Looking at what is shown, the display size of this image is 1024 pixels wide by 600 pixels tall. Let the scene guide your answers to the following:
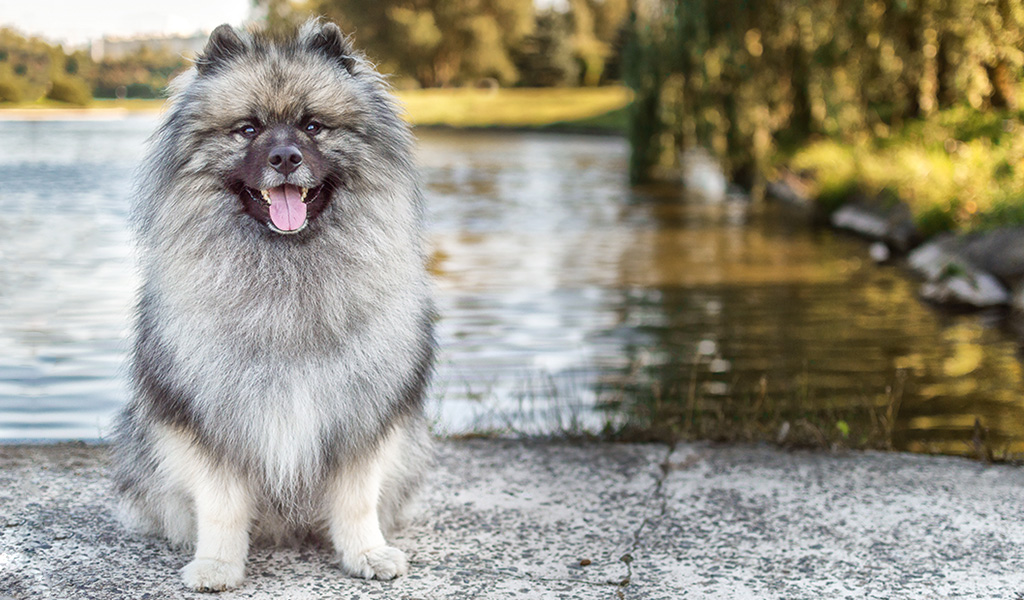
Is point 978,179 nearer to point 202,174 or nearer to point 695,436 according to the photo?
point 695,436

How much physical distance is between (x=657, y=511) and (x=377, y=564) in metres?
1.11

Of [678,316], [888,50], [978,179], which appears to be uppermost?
[888,50]

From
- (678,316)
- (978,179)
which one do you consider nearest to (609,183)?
(978,179)

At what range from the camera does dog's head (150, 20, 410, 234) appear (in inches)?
108

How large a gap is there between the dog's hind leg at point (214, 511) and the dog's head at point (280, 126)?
0.74 m

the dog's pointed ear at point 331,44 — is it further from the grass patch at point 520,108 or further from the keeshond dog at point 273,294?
the grass patch at point 520,108

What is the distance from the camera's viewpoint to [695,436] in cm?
438

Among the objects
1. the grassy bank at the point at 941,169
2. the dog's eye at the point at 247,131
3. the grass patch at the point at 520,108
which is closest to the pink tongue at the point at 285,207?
the dog's eye at the point at 247,131

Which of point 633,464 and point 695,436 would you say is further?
point 695,436

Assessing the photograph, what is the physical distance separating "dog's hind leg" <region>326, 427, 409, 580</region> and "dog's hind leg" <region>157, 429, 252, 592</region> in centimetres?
28

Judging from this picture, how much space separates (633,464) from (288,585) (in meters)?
1.66

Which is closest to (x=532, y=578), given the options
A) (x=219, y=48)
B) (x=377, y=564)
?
(x=377, y=564)

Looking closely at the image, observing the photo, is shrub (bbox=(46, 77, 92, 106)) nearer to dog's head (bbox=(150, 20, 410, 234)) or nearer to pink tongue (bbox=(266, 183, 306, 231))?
dog's head (bbox=(150, 20, 410, 234))

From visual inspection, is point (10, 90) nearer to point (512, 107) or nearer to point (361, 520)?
point (361, 520)
